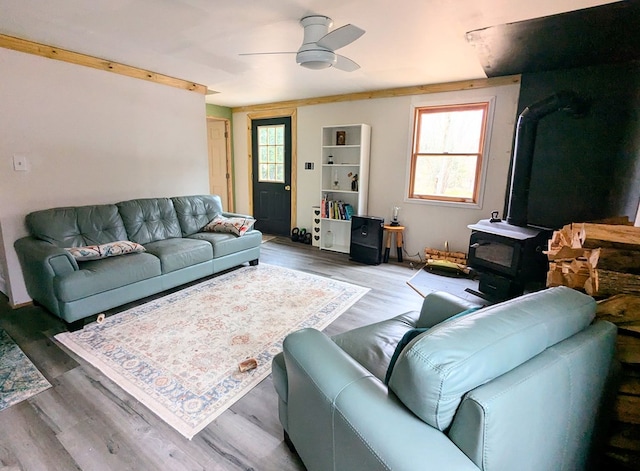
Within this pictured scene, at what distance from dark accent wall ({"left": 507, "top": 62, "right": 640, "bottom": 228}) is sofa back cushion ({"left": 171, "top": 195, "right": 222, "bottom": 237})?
389 centimetres

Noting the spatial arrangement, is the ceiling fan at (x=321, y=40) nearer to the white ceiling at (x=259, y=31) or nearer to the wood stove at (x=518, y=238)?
the white ceiling at (x=259, y=31)

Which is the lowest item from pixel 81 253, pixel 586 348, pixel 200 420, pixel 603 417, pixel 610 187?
pixel 200 420

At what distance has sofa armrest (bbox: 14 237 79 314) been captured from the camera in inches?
97.3

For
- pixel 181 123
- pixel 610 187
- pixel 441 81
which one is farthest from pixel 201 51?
pixel 610 187

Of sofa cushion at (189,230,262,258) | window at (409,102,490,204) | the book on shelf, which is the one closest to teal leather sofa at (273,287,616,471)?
sofa cushion at (189,230,262,258)

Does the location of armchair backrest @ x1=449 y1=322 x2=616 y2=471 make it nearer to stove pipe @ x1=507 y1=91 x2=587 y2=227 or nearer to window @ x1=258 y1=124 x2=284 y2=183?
stove pipe @ x1=507 y1=91 x2=587 y2=227

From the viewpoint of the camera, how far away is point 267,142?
5.86 metres

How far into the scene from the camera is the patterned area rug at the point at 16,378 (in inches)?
73.4

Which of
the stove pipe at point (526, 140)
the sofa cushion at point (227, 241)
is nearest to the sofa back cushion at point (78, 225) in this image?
the sofa cushion at point (227, 241)

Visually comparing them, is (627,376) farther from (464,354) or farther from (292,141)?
(292,141)

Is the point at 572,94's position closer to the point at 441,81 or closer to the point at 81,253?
the point at 441,81

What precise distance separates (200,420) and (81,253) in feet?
6.22

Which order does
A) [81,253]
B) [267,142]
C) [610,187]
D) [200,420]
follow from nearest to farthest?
[200,420] → [81,253] → [610,187] → [267,142]

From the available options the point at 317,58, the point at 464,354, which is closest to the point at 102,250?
the point at 317,58
